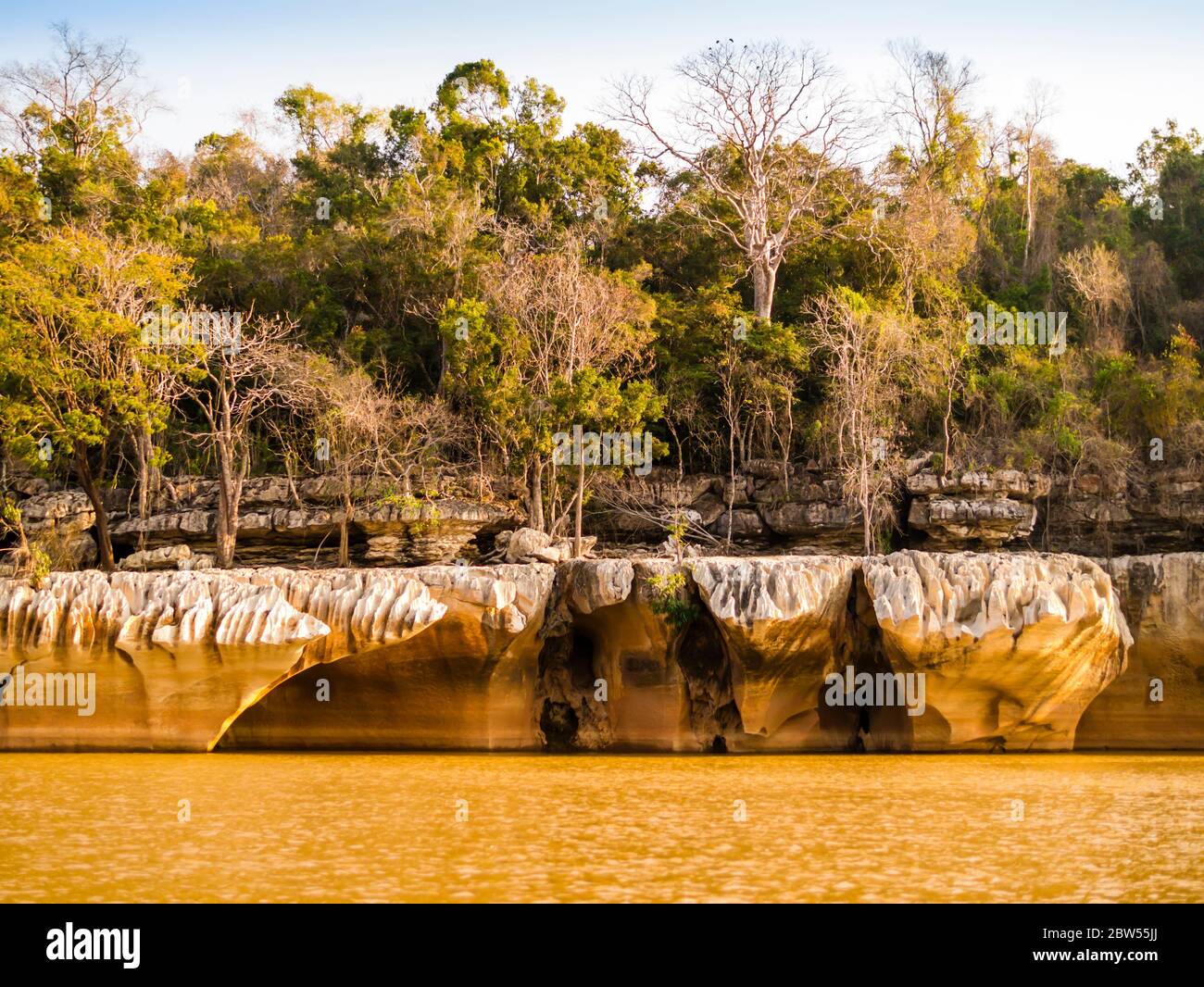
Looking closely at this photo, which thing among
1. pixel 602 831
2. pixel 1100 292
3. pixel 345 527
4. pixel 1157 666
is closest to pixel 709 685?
pixel 1157 666

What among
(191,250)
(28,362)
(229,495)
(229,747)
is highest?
(191,250)

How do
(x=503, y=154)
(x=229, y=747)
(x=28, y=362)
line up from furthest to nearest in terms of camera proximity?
(x=503, y=154)
(x=28, y=362)
(x=229, y=747)

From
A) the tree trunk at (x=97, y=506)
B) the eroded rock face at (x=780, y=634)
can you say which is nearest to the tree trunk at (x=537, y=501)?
the eroded rock face at (x=780, y=634)

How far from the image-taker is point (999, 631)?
54.8ft

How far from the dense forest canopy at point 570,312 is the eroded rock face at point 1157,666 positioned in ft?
16.7

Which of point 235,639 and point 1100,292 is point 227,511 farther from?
point 1100,292

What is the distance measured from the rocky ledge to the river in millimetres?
1384

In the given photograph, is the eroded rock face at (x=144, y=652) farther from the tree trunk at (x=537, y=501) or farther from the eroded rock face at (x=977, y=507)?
the eroded rock face at (x=977, y=507)

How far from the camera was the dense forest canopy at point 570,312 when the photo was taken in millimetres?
23047

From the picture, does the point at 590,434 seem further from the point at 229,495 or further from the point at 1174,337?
the point at 1174,337

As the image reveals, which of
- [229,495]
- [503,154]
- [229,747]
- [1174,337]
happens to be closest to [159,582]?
[229,747]

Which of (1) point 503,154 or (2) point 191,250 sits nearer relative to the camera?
(2) point 191,250

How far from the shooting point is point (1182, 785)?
1428 centimetres

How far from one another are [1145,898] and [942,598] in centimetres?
825
